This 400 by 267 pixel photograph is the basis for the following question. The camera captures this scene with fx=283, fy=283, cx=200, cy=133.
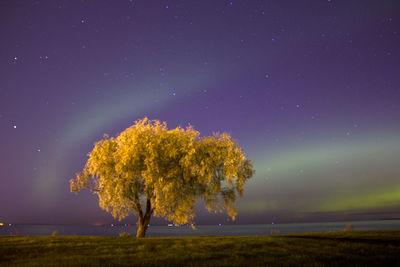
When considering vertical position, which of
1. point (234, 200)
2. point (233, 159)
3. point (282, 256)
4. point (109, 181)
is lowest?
point (282, 256)

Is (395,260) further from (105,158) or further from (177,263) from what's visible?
(105,158)

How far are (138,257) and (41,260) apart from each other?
4.01 m

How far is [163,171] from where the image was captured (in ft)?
84.8

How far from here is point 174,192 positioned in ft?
82.7

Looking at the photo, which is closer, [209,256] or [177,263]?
[177,263]

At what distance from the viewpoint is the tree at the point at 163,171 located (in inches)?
1003

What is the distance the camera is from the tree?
25469 mm

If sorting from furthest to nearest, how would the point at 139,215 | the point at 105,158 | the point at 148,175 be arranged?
the point at 139,215 → the point at 105,158 → the point at 148,175

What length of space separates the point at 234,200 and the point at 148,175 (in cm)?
878

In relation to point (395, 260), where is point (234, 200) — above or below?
above

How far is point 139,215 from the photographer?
28453 mm

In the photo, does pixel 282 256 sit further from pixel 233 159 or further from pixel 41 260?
pixel 233 159

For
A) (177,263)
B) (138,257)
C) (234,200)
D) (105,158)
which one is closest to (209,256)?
(177,263)

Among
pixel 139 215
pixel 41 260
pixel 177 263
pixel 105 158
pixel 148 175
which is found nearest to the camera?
pixel 177 263
